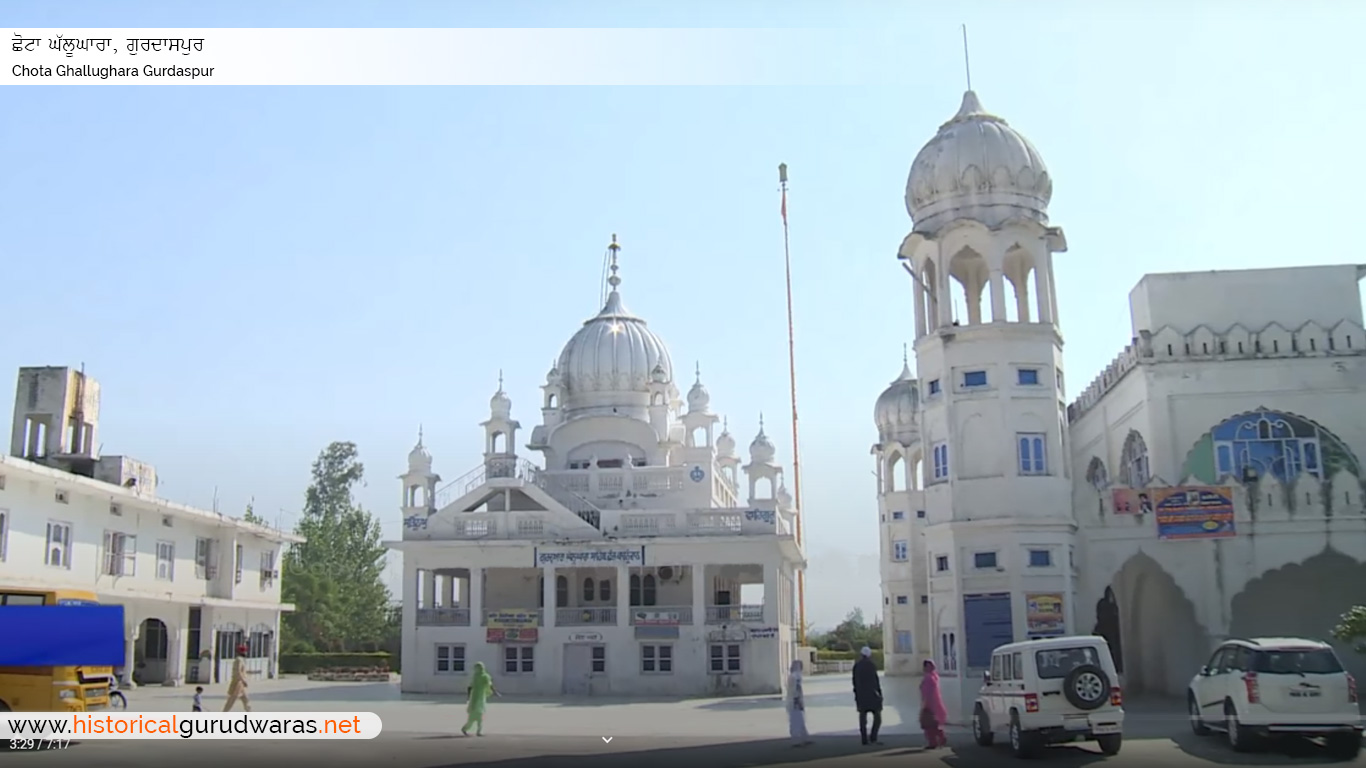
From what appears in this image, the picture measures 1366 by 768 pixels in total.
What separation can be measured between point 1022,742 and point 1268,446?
52.7 feet

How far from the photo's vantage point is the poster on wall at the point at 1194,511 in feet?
89.1

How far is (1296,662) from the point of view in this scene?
16.8 metres

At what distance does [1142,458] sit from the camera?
31.1 metres

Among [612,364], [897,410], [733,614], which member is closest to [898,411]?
[897,410]

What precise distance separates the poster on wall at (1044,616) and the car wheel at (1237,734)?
935 centimetres

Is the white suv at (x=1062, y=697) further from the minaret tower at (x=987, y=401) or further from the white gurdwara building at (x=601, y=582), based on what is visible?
the white gurdwara building at (x=601, y=582)


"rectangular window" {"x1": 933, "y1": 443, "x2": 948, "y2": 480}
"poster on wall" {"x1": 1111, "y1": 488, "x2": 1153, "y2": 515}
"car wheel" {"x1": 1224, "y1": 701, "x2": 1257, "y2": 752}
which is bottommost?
"car wheel" {"x1": 1224, "y1": 701, "x2": 1257, "y2": 752}

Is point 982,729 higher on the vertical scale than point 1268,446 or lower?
lower

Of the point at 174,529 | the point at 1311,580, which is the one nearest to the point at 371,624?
the point at 174,529

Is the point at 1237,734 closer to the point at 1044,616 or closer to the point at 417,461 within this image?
the point at 1044,616

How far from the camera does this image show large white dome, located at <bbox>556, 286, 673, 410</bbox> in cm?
4634

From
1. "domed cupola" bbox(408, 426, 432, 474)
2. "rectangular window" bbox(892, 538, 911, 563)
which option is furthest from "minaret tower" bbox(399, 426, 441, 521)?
"rectangular window" bbox(892, 538, 911, 563)

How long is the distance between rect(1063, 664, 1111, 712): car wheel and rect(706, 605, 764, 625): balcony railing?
66.5 feet

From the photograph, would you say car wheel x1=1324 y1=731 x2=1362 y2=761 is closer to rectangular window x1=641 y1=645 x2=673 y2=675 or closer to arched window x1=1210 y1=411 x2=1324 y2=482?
arched window x1=1210 y1=411 x2=1324 y2=482
